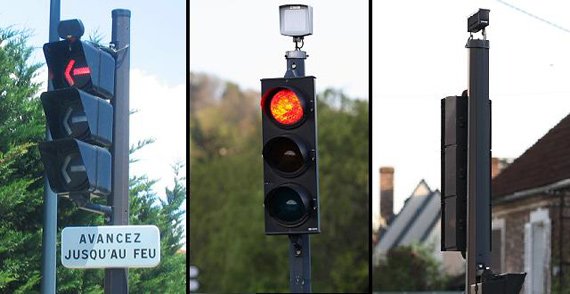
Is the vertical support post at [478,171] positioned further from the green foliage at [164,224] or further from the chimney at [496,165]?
the chimney at [496,165]

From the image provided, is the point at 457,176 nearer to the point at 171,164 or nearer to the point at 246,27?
the point at 171,164

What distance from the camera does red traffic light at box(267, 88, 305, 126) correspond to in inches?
406

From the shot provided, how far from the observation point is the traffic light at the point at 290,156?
1027 centimetres

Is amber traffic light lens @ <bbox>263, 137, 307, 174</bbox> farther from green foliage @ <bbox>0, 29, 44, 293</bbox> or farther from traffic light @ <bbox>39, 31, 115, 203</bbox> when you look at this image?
green foliage @ <bbox>0, 29, 44, 293</bbox>

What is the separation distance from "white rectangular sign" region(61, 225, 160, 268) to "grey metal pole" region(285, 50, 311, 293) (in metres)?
2.71

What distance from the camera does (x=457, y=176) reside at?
37.4 ft

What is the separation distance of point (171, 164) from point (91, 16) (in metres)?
1.67

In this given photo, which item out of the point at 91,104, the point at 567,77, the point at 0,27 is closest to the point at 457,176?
the point at 91,104

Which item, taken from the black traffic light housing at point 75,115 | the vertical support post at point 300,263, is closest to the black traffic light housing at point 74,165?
the black traffic light housing at point 75,115

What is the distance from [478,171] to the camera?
36.9 feet

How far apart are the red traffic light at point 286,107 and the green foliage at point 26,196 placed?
3.44m

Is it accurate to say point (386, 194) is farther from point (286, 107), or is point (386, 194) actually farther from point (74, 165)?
point (286, 107)

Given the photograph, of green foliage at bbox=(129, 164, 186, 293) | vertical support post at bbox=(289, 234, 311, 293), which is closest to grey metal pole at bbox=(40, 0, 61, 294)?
green foliage at bbox=(129, 164, 186, 293)

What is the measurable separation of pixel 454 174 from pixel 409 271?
19.4m
